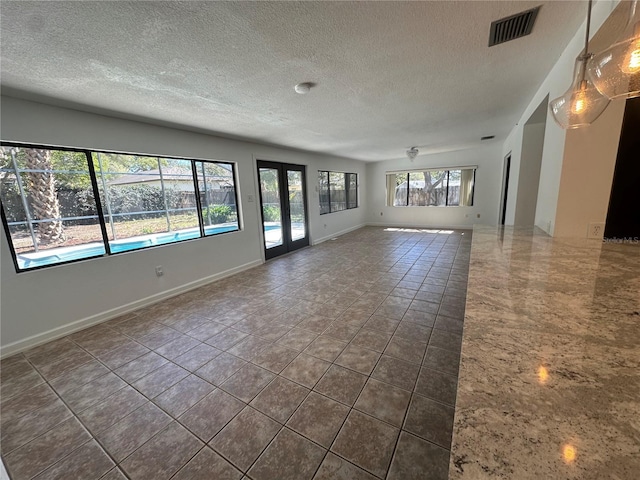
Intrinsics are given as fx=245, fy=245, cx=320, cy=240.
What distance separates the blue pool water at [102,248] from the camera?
2467mm

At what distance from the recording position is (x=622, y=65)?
111cm

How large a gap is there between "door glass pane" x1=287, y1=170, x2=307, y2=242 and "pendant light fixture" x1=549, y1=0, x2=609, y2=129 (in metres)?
4.61

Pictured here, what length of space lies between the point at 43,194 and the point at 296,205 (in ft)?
13.3

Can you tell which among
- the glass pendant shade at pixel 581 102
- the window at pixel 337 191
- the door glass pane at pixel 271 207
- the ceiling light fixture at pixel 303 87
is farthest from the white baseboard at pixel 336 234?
the glass pendant shade at pixel 581 102

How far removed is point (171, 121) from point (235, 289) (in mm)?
2392

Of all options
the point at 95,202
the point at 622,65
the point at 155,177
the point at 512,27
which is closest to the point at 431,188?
the point at 512,27

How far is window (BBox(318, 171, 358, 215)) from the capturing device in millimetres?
6780

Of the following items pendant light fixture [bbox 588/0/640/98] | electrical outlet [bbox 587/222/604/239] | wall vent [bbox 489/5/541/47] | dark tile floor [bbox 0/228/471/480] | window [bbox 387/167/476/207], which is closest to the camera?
pendant light fixture [bbox 588/0/640/98]

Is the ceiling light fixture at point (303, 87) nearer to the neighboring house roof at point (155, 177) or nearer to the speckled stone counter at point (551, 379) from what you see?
the speckled stone counter at point (551, 379)

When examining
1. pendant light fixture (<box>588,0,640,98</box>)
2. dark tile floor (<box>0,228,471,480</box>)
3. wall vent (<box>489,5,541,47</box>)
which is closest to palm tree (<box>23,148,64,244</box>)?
dark tile floor (<box>0,228,471,480</box>)

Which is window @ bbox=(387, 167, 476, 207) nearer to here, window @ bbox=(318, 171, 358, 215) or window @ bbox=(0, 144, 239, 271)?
window @ bbox=(318, 171, 358, 215)

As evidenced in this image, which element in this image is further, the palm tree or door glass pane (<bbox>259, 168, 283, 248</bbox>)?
door glass pane (<bbox>259, 168, 283, 248</bbox>)

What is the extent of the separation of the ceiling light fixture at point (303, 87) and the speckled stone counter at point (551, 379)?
2143mm

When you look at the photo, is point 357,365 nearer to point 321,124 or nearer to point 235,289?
point 235,289
